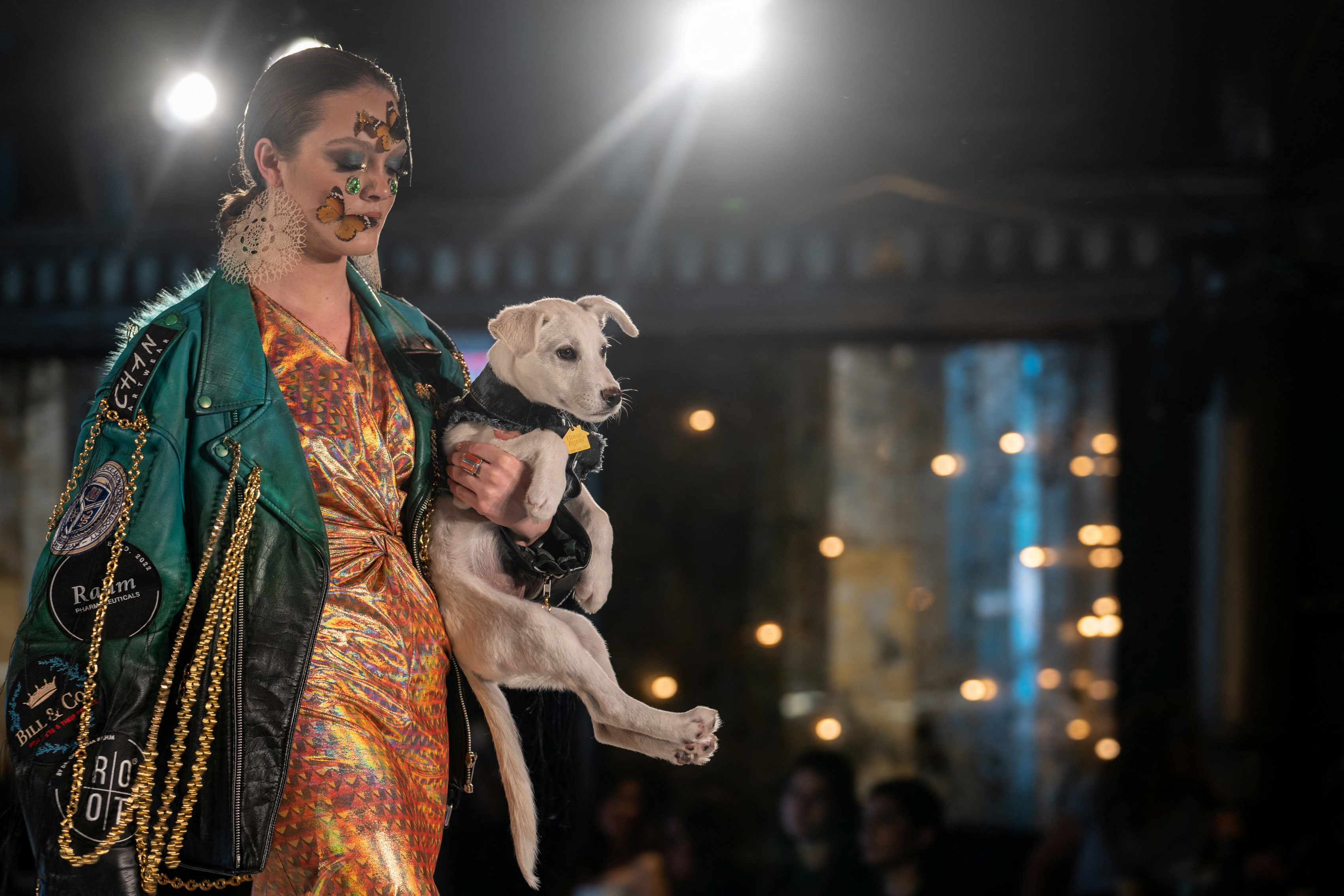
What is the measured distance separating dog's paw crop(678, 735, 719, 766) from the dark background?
0.29m

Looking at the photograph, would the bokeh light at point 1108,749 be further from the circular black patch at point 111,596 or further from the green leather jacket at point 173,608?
the circular black patch at point 111,596

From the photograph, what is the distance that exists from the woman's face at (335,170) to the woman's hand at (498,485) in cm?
32

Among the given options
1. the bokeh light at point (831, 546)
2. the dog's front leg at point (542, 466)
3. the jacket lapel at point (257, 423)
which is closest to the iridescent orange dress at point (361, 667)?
the jacket lapel at point (257, 423)

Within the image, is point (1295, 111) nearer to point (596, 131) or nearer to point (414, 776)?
point (596, 131)

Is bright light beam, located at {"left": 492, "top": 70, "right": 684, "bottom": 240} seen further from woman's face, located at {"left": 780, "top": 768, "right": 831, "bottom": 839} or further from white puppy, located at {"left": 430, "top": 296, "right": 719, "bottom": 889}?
woman's face, located at {"left": 780, "top": 768, "right": 831, "bottom": 839}

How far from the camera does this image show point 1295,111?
259 cm

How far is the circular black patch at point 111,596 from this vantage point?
1.38 meters

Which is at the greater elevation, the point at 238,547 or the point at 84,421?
the point at 84,421

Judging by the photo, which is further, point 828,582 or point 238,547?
point 828,582

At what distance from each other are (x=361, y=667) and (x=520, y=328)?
18.4 inches

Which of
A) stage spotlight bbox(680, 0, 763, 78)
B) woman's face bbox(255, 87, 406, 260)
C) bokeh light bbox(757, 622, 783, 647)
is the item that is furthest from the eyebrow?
bokeh light bbox(757, 622, 783, 647)

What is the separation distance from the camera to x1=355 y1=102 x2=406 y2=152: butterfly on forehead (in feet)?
5.01

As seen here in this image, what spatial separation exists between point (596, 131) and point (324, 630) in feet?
4.16

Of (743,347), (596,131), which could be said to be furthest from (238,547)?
(743,347)
